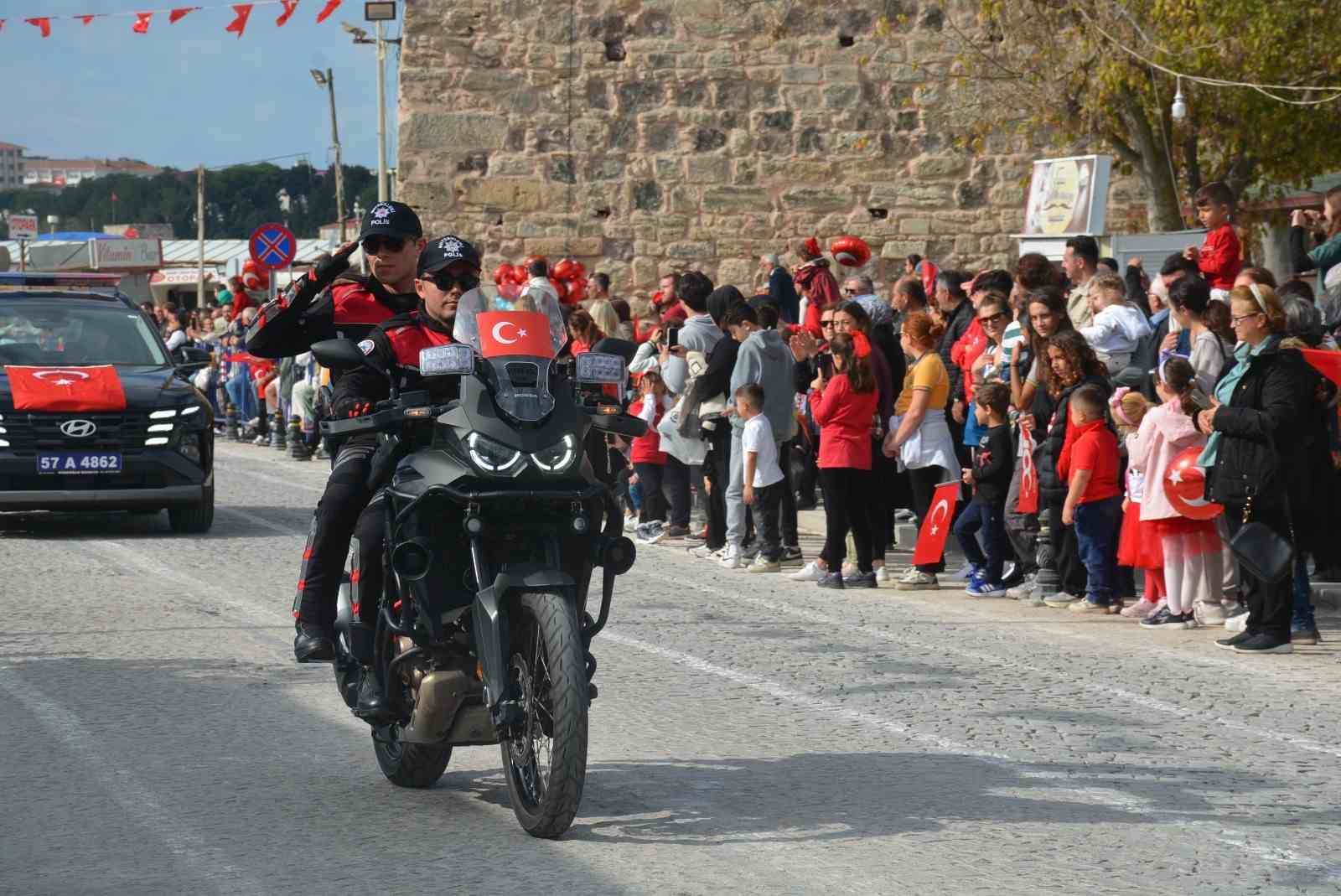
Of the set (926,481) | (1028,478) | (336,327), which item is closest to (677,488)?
(926,481)

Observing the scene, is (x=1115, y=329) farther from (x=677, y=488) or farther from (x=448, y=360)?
(x=448, y=360)

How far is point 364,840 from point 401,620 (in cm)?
68

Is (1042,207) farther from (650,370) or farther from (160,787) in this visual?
(160,787)

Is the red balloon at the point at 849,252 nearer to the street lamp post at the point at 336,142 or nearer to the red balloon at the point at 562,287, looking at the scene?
the red balloon at the point at 562,287

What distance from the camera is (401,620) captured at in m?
6.26

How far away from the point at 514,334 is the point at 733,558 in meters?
7.94

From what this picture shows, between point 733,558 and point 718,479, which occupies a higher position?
point 718,479

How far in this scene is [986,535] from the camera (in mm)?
12500

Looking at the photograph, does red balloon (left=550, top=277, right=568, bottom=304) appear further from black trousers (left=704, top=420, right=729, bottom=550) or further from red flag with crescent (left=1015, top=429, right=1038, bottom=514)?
red flag with crescent (left=1015, top=429, right=1038, bottom=514)

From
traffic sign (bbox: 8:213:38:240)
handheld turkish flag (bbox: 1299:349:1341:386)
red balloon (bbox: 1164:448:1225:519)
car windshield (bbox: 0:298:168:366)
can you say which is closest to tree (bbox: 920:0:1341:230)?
red balloon (bbox: 1164:448:1225:519)

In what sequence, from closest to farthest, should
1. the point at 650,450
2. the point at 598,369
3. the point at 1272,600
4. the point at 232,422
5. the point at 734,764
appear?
the point at 598,369, the point at 734,764, the point at 1272,600, the point at 650,450, the point at 232,422

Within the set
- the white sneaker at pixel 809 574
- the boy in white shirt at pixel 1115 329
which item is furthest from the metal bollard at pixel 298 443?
the boy in white shirt at pixel 1115 329

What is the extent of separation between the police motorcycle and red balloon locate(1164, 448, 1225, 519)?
546 centimetres

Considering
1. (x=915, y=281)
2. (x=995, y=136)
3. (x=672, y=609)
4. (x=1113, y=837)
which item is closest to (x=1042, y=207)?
(x=915, y=281)
